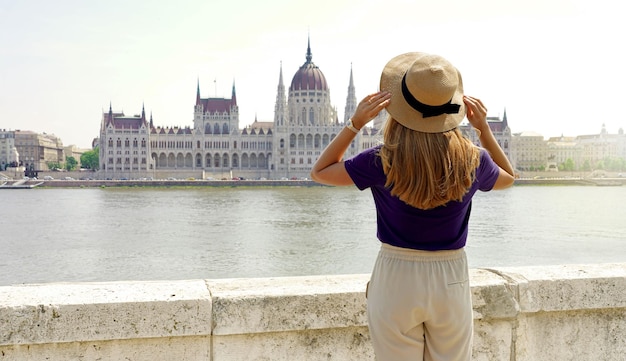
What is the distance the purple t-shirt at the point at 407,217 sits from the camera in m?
1.96

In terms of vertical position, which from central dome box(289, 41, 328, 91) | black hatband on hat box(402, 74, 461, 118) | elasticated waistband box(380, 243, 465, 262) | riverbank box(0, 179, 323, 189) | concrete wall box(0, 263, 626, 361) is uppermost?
central dome box(289, 41, 328, 91)

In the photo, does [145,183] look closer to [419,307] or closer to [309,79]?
[309,79]

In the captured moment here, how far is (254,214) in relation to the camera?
110ft

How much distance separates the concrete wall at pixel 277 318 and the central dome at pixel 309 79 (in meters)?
94.2

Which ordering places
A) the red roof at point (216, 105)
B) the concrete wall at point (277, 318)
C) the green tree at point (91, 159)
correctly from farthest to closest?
the green tree at point (91, 159)
the red roof at point (216, 105)
the concrete wall at point (277, 318)

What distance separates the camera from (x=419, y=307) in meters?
1.92

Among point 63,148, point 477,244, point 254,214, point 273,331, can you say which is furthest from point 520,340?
point 63,148

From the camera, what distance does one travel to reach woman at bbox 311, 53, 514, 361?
1.89 m

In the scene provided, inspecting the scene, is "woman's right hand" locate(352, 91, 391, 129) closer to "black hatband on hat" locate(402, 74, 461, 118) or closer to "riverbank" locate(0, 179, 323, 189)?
"black hatband on hat" locate(402, 74, 461, 118)

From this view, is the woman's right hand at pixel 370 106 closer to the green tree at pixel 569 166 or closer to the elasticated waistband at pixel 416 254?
the elasticated waistband at pixel 416 254

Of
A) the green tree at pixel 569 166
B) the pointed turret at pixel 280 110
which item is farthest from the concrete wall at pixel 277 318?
the green tree at pixel 569 166

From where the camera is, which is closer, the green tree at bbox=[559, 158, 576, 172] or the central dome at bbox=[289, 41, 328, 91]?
the central dome at bbox=[289, 41, 328, 91]

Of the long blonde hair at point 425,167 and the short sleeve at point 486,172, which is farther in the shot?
the short sleeve at point 486,172

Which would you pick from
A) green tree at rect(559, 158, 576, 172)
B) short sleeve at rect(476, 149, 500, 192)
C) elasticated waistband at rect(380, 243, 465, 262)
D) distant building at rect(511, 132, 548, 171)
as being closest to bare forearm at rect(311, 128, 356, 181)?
elasticated waistband at rect(380, 243, 465, 262)
